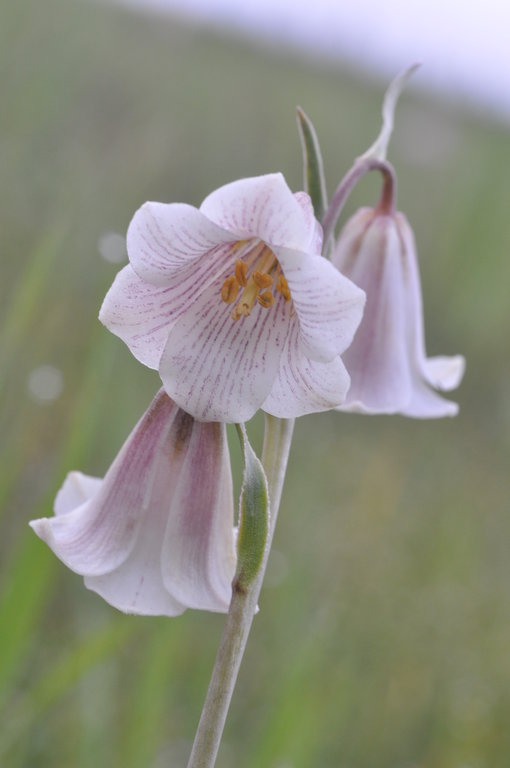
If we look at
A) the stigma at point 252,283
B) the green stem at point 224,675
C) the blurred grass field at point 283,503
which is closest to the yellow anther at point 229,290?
the stigma at point 252,283

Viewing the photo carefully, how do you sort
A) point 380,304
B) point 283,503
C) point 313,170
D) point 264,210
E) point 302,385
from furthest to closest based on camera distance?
point 283,503
point 380,304
point 313,170
point 302,385
point 264,210

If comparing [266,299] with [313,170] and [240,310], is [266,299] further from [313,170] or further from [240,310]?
[313,170]

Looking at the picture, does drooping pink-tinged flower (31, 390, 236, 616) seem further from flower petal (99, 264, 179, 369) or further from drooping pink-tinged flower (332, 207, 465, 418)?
drooping pink-tinged flower (332, 207, 465, 418)

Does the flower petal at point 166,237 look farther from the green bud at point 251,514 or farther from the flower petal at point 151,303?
the green bud at point 251,514

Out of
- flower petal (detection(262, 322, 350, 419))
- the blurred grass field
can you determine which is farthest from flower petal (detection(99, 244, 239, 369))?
the blurred grass field

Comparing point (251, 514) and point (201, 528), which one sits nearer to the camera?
point (251, 514)

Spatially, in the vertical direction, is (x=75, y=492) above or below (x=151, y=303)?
below

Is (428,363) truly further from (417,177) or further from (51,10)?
(417,177)

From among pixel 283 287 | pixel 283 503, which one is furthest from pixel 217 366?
pixel 283 503
